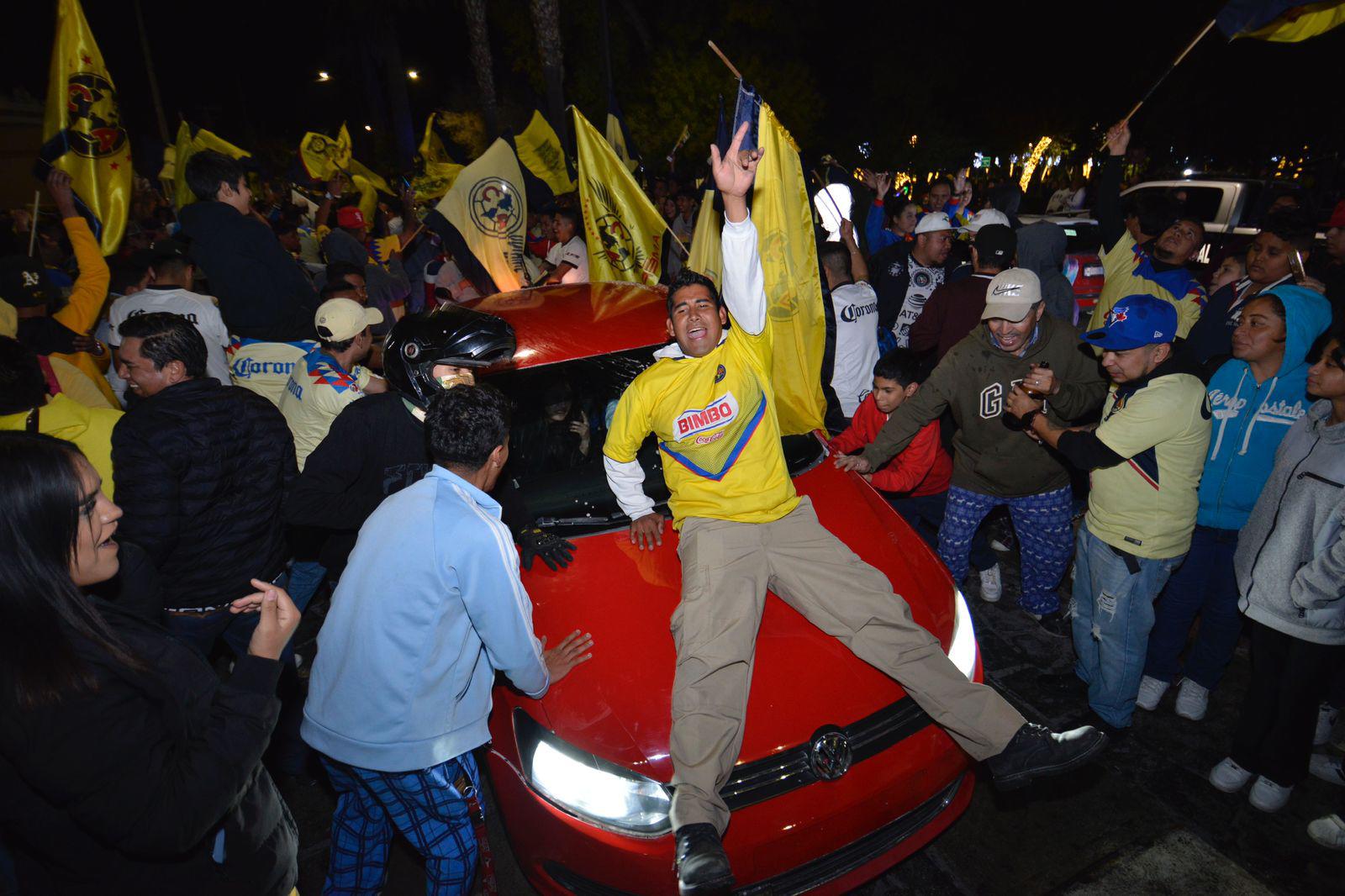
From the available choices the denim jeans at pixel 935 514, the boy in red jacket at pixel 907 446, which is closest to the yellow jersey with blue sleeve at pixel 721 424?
the boy in red jacket at pixel 907 446

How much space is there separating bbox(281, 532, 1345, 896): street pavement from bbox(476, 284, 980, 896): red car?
438 millimetres

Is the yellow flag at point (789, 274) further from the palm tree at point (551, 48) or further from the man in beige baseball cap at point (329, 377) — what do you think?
the palm tree at point (551, 48)

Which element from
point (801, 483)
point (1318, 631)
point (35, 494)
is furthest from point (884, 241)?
point (35, 494)

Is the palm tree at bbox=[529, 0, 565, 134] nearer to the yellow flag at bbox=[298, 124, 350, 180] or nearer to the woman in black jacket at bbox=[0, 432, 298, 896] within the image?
the yellow flag at bbox=[298, 124, 350, 180]

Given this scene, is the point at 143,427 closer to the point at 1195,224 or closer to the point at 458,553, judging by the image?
the point at 458,553

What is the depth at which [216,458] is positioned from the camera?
2.95 m

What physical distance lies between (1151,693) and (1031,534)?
1.02 metres

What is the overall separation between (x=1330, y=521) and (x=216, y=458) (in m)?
4.40

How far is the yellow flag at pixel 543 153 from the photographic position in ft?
27.8

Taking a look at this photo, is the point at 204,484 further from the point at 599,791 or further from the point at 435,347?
the point at 599,791

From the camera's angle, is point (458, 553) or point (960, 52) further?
point (960, 52)

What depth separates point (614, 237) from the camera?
6.49 meters

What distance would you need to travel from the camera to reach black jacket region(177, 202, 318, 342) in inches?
193

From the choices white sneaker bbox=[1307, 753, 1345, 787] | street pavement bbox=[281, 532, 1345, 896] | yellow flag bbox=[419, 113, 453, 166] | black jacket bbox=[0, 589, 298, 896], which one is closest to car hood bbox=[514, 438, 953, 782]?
street pavement bbox=[281, 532, 1345, 896]
